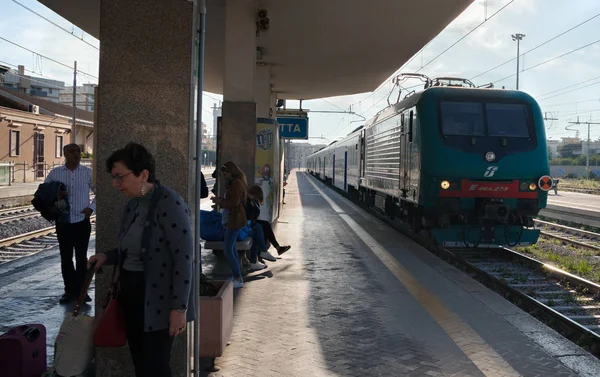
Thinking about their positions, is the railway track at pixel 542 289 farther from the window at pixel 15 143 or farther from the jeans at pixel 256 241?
the window at pixel 15 143

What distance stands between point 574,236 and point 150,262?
557 inches

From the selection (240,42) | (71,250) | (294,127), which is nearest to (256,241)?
(71,250)

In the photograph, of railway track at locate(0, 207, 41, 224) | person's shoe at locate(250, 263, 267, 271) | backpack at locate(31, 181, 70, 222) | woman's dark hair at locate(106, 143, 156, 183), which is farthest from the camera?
railway track at locate(0, 207, 41, 224)

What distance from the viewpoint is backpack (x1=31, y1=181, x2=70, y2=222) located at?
20.0 feet

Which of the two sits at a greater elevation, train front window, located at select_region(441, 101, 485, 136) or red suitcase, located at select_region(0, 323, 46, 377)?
train front window, located at select_region(441, 101, 485, 136)

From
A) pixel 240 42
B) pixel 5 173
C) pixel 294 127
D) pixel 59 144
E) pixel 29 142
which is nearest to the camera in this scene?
pixel 240 42

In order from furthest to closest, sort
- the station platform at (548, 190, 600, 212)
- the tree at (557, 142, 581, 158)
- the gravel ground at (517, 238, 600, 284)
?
the tree at (557, 142, 581, 158), the station platform at (548, 190, 600, 212), the gravel ground at (517, 238, 600, 284)

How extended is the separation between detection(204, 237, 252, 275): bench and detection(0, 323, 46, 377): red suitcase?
13.7 ft

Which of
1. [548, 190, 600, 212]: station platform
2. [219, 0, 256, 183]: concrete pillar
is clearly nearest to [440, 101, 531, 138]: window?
[219, 0, 256, 183]: concrete pillar

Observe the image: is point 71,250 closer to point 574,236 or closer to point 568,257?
point 568,257

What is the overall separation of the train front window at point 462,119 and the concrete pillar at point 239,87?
138 inches

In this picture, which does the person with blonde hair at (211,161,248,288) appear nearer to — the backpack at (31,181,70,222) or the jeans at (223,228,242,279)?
the jeans at (223,228,242,279)

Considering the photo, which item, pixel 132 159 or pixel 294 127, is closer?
pixel 132 159

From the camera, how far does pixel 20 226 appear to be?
14336 millimetres
